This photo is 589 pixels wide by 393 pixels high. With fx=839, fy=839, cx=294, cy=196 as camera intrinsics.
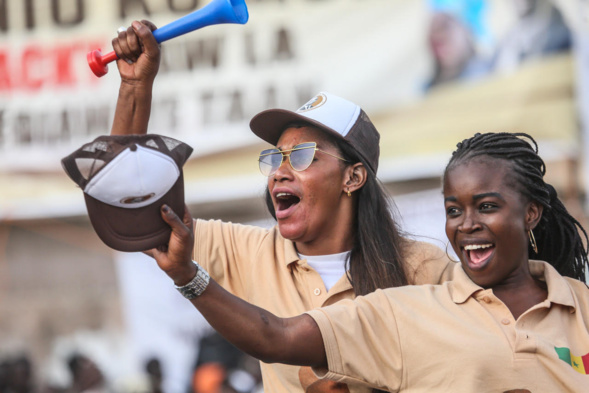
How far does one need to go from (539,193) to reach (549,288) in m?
0.30

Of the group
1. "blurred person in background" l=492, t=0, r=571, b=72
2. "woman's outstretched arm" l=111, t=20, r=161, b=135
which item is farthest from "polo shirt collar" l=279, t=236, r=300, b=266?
"blurred person in background" l=492, t=0, r=571, b=72

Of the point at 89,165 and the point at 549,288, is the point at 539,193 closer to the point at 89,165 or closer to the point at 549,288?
the point at 549,288

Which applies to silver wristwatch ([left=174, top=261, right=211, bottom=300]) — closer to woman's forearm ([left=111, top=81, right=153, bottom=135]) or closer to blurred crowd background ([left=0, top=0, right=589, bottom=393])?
woman's forearm ([left=111, top=81, right=153, bottom=135])

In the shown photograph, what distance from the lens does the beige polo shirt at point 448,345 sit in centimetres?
224

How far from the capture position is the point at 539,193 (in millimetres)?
2605

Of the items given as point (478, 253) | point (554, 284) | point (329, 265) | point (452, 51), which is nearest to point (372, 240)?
point (329, 265)

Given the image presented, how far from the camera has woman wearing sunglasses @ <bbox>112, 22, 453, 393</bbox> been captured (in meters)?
2.95

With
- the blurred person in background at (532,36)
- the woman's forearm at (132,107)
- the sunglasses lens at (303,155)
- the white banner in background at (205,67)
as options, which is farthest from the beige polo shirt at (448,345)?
the white banner in background at (205,67)

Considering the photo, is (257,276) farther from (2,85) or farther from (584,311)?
(2,85)

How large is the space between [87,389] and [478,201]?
17.3 feet

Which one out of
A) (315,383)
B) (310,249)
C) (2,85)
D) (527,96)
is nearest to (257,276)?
(310,249)

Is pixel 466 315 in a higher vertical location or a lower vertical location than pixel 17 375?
higher

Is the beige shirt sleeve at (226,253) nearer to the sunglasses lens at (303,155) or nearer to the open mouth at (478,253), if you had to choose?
the sunglasses lens at (303,155)

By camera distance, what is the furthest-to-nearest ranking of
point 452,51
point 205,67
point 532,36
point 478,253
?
point 205,67, point 452,51, point 532,36, point 478,253
